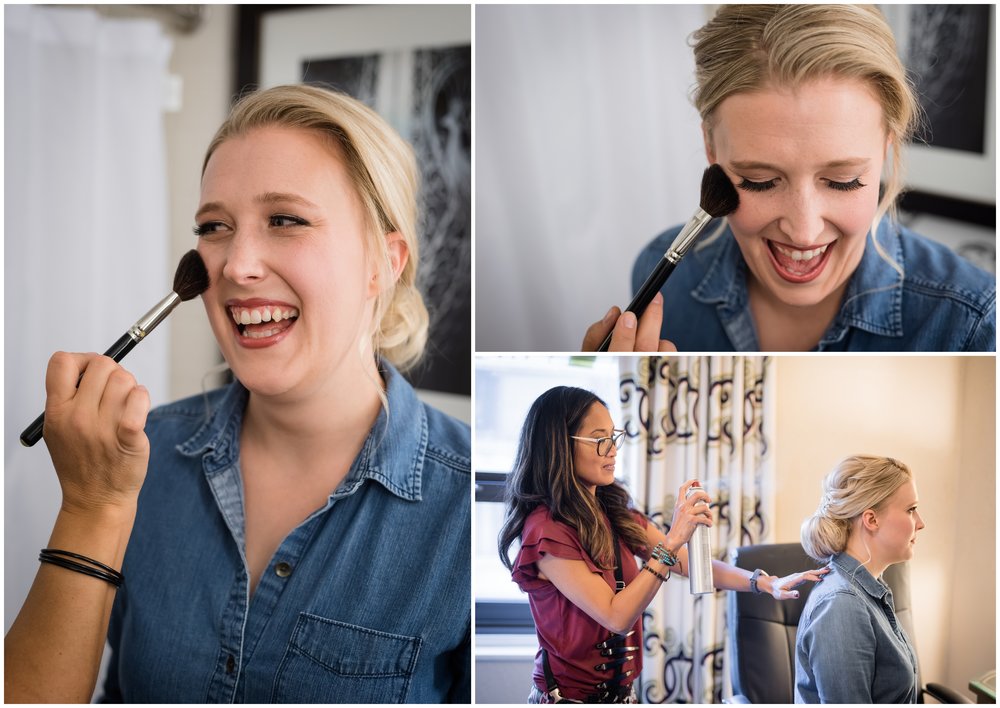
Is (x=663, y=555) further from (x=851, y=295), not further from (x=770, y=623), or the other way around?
(x=851, y=295)

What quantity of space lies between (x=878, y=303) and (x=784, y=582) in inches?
15.3

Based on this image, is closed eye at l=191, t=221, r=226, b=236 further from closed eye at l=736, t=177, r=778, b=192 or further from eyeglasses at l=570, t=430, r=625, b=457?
closed eye at l=736, t=177, r=778, b=192

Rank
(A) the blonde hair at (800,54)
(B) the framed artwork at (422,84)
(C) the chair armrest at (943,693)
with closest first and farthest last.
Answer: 1. (A) the blonde hair at (800,54)
2. (C) the chair armrest at (943,693)
3. (B) the framed artwork at (422,84)

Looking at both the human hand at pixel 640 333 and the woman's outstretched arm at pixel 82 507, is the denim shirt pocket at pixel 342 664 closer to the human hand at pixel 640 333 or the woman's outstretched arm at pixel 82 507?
the woman's outstretched arm at pixel 82 507

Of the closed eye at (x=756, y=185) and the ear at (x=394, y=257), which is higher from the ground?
the closed eye at (x=756, y=185)

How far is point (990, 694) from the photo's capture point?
1.05 metres

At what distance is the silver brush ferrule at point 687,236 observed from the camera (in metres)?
1.01

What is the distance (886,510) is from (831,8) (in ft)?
2.14

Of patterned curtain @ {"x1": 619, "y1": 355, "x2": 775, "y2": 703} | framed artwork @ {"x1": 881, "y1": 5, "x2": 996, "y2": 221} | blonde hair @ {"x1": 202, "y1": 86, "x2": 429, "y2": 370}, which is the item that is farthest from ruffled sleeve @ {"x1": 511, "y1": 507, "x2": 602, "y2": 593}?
framed artwork @ {"x1": 881, "y1": 5, "x2": 996, "y2": 221}

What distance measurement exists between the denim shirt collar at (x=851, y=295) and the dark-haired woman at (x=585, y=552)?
0.22m

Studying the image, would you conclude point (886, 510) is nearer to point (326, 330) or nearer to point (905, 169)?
point (905, 169)

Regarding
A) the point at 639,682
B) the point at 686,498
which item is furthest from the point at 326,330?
the point at 639,682

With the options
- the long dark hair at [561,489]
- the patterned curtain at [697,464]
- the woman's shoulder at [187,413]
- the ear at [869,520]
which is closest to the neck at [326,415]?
the woman's shoulder at [187,413]

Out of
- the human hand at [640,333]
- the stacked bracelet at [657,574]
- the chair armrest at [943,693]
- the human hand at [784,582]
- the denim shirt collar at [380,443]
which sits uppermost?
the human hand at [640,333]
